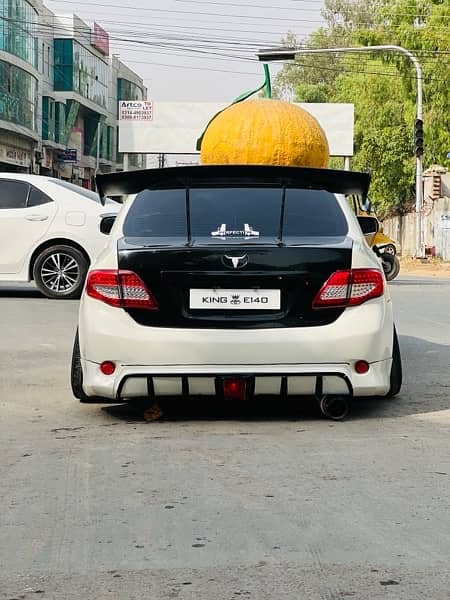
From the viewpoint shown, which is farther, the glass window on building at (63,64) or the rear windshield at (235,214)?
the glass window on building at (63,64)

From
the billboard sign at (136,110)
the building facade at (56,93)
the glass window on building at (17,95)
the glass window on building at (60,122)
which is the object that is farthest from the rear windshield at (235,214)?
Result: the glass window on building at (60,122)

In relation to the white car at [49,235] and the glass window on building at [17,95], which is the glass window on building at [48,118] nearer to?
the glass window on building at [17,95]

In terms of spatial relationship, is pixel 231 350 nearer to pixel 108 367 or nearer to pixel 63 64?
pixel 108 367

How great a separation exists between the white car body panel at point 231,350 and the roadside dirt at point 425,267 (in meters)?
22.5

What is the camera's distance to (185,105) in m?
47.5

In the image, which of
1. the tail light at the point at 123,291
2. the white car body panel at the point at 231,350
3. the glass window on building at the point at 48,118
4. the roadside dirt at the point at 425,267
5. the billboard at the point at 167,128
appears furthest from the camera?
the glass window on building at the point at 48,118

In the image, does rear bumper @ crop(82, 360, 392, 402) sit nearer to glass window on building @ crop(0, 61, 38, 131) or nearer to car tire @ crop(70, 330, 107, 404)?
car tire @ crop(70, 330, 107, 404)

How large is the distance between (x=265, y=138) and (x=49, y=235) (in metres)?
5.30

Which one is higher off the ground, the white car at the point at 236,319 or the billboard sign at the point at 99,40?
the billboard sign at the point at 99,40

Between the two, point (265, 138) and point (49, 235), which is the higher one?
point (265, 138)

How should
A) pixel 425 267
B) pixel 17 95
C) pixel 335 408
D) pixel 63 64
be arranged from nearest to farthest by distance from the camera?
pixel 335 408 < pixel 425 267 < pixel 17 95 < pixel 63 64

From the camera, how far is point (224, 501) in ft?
17.0

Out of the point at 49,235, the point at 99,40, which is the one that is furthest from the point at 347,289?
the point at 99,40

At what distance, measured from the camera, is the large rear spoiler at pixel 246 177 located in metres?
7.45
